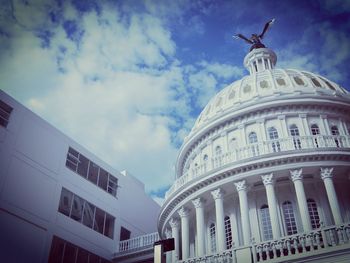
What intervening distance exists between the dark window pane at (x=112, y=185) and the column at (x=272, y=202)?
17034mm

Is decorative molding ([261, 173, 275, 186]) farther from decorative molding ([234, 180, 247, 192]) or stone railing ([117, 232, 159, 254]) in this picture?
stone railing ([117, 232, 159, 254])

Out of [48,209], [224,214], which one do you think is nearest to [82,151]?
[48,209]

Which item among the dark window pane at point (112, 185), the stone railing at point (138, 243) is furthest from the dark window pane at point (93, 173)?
the stone railing at point (138, 243)

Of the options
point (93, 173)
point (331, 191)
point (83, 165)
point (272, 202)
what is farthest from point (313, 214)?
point (83, 165)

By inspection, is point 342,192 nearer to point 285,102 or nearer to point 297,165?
point 297,165

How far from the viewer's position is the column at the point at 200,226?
3133 cm

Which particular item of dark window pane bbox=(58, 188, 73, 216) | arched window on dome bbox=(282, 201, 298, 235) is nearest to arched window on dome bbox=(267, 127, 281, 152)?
arched window on dome bbox=(282, 201, 298, 235)

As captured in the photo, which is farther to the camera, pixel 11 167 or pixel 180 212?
pixel 180 212

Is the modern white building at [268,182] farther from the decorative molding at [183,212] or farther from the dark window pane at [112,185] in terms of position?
the dark window pane at [112,185]

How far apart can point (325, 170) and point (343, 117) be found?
34.6 ft

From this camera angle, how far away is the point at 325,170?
30.5 meters

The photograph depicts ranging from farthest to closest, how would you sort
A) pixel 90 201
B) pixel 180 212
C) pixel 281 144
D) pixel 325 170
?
pixel 90 201
pixel 180 212
pixel 281 144
pixel 325 170

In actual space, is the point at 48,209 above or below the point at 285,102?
below

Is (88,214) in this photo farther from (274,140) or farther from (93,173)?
(274,140)
